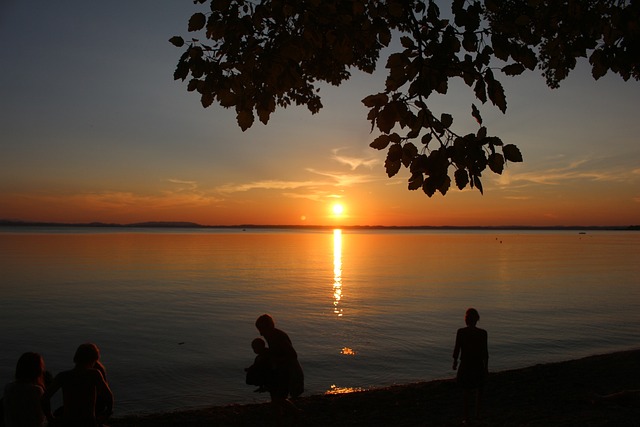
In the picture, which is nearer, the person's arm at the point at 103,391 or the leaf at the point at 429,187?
the leaf at the point at 429,187

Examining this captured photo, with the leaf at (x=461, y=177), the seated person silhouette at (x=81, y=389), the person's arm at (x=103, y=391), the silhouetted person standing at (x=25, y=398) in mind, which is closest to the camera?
the leaf at (x=461, y=177)

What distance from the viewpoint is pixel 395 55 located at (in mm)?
3895

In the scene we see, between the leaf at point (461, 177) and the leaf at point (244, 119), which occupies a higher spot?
the leaf at point (244, 119)

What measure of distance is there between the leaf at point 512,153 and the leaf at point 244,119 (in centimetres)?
213

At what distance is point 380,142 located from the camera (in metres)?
3.96

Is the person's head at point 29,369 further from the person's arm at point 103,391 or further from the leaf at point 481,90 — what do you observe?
the leaf at point 481,90

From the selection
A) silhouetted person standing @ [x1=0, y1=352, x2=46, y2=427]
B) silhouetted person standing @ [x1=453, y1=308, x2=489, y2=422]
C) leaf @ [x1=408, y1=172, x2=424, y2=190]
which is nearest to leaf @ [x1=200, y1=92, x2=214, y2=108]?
leaf @ [x1=408, y1=172, x2=424, y2=190]

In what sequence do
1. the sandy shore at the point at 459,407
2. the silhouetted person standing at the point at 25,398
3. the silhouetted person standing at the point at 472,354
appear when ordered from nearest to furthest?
the silhouetted person standing at the point at 25,398
the silhouetted person standing at the point at 472,354
the sandy shore at the point at 459,407

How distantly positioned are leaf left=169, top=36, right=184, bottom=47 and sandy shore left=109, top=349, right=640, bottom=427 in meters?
7.73

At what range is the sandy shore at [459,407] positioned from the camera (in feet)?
33.6

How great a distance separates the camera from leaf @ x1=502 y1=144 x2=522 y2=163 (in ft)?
11.8

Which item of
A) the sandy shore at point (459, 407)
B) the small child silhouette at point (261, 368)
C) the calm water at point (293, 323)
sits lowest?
the calm water at point (293, 323)

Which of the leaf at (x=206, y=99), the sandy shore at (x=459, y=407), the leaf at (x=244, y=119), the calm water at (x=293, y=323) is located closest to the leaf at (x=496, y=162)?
the leaf at (x=244, y=119)

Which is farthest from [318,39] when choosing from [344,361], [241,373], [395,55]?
[344,361]
